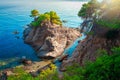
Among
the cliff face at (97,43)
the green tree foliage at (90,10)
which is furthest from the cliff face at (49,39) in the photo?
the cliff face at (97,43)

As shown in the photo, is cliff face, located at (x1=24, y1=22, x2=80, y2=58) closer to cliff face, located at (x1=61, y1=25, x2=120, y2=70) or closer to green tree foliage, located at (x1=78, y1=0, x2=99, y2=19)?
green tree foliage, located at (x1=78, y1=0, x2=99, y2=19)

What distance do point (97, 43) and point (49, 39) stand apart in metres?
27.7

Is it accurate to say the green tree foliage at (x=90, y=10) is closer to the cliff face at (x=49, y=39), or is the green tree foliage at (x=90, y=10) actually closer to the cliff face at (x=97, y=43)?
the cliff face at (x=49, y=39)

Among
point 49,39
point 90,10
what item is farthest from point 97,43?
point 90,10

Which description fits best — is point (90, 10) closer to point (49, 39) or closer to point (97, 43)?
point (49, 39)

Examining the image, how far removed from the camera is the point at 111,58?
32.7 metres

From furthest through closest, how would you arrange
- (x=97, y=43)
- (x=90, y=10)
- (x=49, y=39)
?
(x=90, y=10), (x=49, y=39), (x=97, y=43)

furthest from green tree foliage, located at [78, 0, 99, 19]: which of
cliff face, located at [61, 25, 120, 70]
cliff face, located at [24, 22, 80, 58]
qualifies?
cliff face, located at [61, 25, 120, 70]

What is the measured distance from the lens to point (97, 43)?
54.5 metres

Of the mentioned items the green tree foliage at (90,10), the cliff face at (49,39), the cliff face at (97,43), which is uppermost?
the green tree foliage at (90,10)

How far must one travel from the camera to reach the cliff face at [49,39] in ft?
251

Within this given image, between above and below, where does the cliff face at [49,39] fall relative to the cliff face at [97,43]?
below

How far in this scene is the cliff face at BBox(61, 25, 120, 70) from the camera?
170 ft

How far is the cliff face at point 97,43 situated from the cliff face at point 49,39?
18156mm
